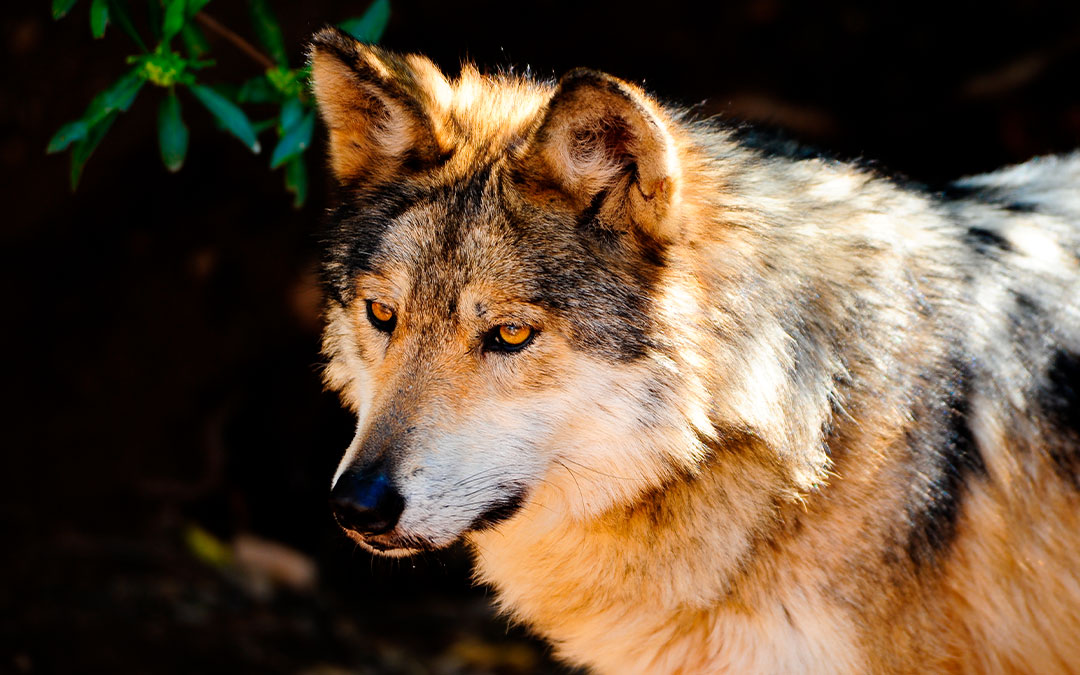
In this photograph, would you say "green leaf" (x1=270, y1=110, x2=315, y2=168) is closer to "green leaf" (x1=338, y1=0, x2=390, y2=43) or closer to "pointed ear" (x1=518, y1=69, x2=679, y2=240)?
"green leaf" (x1=338, y1=0, x2=390, y2=43)

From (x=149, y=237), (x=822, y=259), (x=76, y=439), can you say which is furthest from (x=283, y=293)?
(x=822, y=259)

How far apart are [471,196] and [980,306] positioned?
4.94 feet

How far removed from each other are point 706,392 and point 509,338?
1.82ft

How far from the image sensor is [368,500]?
2.34 metres

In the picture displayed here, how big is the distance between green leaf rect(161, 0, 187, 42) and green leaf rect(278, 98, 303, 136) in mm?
432

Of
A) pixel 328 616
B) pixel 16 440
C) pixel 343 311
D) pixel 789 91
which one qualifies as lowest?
pixel 328 616

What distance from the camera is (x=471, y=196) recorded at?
263 centimetres

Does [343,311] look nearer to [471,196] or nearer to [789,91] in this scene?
[471,196]

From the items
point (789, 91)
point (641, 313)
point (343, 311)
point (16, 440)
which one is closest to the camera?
point (641, 313)

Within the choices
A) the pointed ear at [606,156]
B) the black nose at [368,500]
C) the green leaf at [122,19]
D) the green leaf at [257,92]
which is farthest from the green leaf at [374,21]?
the black nose at [368,500]

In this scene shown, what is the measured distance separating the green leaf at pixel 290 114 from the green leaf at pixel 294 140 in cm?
1

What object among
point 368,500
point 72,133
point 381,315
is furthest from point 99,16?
point 368,500

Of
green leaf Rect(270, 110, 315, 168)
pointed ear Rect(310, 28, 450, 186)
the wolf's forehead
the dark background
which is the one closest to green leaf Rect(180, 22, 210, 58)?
green leaf Rect(270, 110, 315, 168)

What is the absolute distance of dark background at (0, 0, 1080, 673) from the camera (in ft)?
15.4
